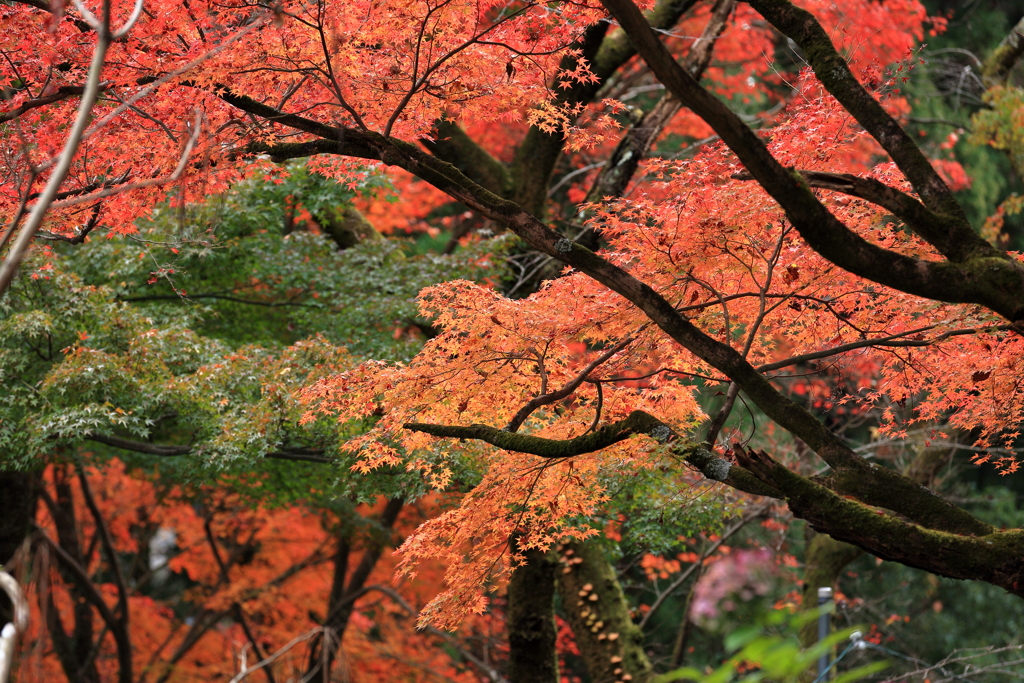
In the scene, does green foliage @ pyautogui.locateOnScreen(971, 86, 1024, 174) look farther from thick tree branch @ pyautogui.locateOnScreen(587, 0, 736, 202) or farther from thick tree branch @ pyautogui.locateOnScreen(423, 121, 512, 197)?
thick tree branch @ pyautogui.locateOnScreen(423, 121, 512, 197)

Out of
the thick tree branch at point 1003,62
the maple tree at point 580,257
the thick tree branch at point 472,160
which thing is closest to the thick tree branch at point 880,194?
the maple tree at point 580,257

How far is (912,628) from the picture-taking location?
1291 centimetres

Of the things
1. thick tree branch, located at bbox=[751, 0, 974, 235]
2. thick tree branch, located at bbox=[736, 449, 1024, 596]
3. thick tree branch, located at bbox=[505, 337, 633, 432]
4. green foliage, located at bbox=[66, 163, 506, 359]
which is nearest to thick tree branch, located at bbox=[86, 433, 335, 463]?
green foliage, located at bbox=[66, 163, 506, 359]

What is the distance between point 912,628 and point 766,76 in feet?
29.7

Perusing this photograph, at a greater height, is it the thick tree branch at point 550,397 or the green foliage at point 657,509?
the thick tree branch at point 550,397

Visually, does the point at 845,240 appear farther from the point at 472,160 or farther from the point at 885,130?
the point at 472,160

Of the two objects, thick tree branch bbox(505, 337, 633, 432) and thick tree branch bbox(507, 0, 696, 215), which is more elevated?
thick tree branch bbox(507, 0, 696, 215)

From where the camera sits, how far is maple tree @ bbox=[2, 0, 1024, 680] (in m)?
3.91

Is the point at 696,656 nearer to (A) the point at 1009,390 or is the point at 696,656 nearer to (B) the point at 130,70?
(A) the point at 1009,390

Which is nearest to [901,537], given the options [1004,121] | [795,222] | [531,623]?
[795,222]

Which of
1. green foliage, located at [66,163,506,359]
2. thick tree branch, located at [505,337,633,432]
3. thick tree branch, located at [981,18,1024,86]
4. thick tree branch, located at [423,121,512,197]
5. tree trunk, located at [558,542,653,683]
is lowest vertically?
tree trunk, located at [558,542,653,683]

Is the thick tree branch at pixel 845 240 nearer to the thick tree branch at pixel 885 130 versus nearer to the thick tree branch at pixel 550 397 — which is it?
the thick tree branch at pixel 885 130

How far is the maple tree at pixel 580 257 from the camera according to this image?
3.91m

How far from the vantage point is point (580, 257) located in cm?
426
